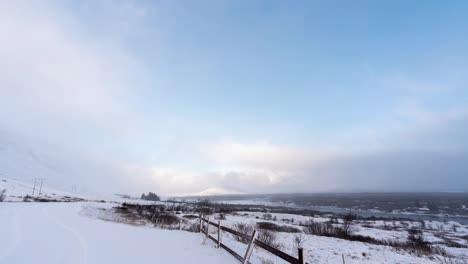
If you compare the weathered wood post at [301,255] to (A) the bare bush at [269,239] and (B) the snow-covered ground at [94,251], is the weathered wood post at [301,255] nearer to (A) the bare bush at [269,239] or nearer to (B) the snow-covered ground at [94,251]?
(B) the snow-covered ground at [94,251]

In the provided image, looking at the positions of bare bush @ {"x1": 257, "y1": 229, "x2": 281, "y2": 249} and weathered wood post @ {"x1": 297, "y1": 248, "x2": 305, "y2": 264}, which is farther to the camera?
bare bush @ {"x1": 257, "y1": 229, "x2": 281, "y2": 249}

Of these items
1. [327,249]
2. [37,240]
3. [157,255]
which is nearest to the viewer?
[157,255]

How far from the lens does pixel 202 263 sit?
1005 centimetres

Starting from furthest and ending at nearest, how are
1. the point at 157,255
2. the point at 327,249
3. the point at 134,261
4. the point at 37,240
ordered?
the point at 327,249, the point at 37,240, the point at 157,255, the point at 134,261

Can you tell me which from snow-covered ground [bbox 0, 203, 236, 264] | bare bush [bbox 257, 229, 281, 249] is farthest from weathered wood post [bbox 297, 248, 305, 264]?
bare bush [bbox 257, 229, 281, 249]

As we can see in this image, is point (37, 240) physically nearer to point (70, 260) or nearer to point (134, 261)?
point (70, 260)

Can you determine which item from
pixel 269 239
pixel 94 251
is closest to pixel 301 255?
pixel 94 251

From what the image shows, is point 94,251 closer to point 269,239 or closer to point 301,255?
point 301,255

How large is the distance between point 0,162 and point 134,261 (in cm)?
24364

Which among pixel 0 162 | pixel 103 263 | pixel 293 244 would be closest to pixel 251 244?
pixel 103 263

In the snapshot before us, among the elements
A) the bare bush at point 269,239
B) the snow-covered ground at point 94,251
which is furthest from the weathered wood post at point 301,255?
the bare bush at point 269,239

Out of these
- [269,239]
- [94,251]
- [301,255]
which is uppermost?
[301,255]

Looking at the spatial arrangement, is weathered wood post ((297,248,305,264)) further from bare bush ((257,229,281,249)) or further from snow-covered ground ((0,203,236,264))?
bare bush ((257,229,281,249))

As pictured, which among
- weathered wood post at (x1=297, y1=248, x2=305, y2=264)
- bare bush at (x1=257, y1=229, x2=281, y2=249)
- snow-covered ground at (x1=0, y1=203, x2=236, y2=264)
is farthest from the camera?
bare bush at (x1=257, y1=229, x2=281, y2=249)
